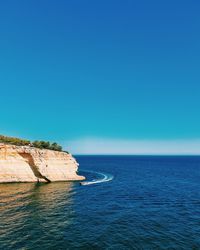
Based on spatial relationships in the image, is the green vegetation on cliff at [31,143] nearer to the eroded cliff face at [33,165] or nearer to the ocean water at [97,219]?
the eroded cliff face at [33,165]

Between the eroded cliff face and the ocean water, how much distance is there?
8243 millimetres

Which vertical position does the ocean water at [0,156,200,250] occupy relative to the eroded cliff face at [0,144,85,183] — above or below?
below

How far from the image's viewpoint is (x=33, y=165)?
79.1m

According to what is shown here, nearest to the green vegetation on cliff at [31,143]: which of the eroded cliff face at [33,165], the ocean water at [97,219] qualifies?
the eroded cliff face at [33,165]

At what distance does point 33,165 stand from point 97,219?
1702 inches

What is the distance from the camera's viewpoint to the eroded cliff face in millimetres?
74688

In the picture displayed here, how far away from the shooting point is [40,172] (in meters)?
78.2

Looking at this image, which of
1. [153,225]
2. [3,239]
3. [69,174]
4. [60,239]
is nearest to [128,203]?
[153,225]

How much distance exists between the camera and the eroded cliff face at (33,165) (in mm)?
74688

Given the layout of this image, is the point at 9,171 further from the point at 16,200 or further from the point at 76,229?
the point at 76,229

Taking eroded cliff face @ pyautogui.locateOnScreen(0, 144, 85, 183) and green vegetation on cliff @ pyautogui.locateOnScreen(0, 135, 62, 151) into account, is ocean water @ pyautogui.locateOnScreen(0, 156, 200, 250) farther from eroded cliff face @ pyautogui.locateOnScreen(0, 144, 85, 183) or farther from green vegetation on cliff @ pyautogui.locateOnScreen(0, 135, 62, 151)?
green vegetation on cliff @ pyautogui.locateOnScreen(0, 135, 62, 151)

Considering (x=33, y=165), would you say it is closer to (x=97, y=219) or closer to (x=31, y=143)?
(x=31, y=143)


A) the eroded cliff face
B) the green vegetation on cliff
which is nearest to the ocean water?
the eroded cliff face

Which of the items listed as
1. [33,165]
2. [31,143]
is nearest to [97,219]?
[33,165]
